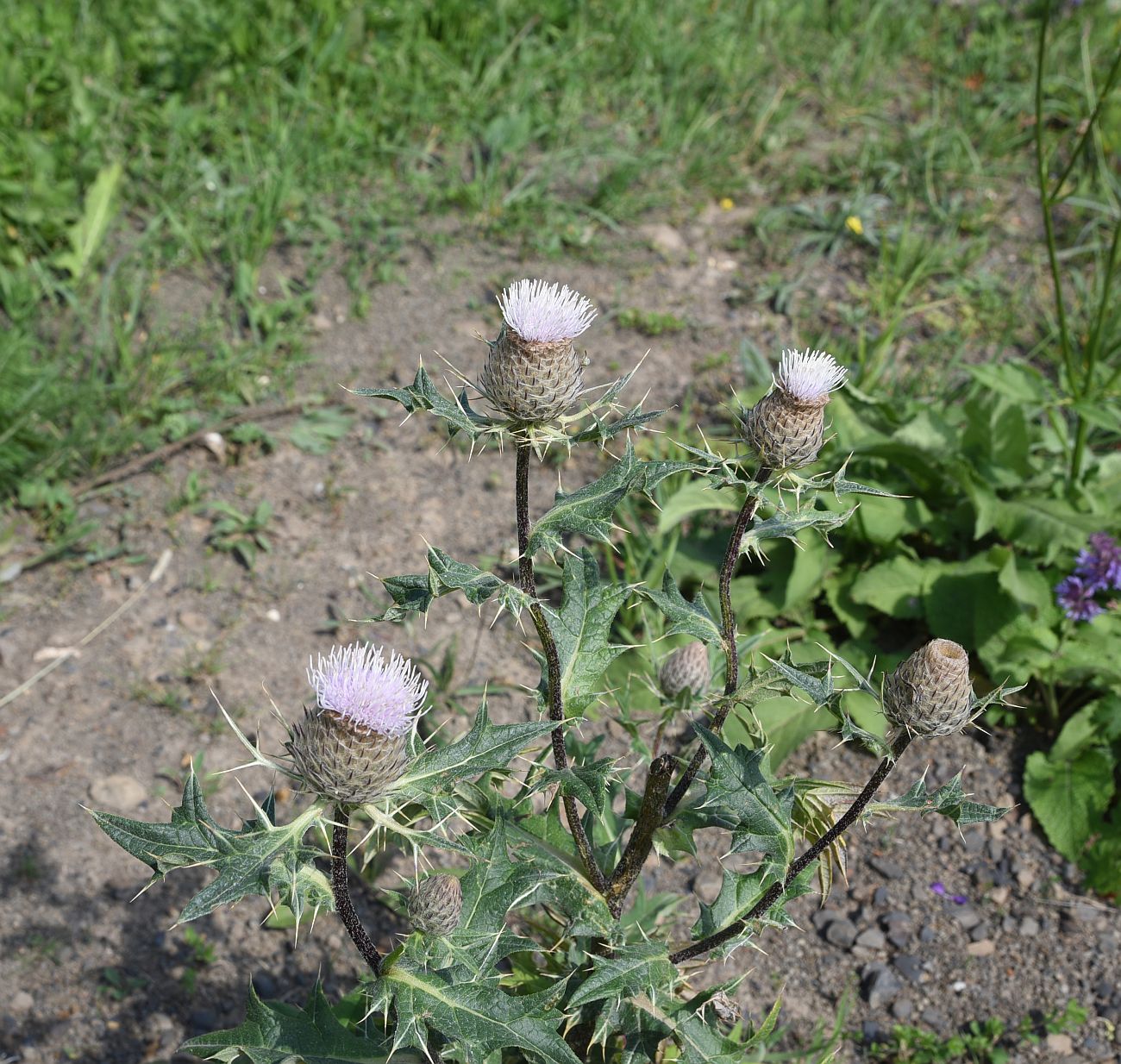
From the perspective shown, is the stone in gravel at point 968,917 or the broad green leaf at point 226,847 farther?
the stone in gravel at point 968,917

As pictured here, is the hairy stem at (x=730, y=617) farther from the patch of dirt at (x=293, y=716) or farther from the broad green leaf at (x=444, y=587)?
the patch of dirt at (x=293, y=716)

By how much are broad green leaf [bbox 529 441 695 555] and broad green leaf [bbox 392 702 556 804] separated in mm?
300

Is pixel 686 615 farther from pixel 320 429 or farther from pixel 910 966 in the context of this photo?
pixel 320 429

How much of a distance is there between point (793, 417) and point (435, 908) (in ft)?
3.54

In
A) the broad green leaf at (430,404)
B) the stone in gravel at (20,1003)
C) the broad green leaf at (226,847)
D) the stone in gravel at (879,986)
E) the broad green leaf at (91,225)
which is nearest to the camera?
the broad green leaf at (226,847)

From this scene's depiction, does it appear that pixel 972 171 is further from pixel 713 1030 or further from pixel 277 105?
pixel 713 1030

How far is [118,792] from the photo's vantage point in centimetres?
345

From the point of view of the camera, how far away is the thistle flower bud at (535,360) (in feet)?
6.53

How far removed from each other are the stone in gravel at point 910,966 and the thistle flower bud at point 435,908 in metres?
1.73

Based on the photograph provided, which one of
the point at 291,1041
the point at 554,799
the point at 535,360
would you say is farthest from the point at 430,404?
the point at 291,1041

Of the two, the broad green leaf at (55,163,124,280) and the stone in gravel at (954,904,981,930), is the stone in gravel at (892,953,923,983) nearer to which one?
the stone in gravel at (954,904,981,930)

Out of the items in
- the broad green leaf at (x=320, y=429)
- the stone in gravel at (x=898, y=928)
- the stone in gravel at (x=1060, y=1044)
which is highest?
the broad green leaf at (x=320, y=429)

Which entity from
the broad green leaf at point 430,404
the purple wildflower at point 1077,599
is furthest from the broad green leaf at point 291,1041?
the purple wildflower at point 1077,599

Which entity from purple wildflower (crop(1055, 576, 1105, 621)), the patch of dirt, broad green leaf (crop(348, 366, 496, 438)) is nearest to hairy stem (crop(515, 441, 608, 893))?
broad green leaf (crop(348, 366, 496, 438))
